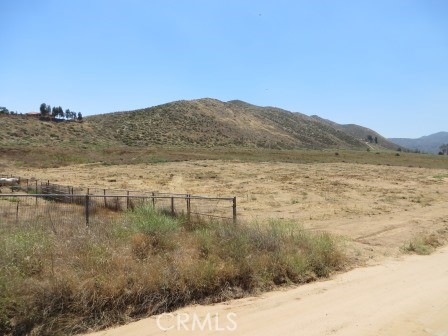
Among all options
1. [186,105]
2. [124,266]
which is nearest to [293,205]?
[124,266]

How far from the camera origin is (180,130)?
10244cm

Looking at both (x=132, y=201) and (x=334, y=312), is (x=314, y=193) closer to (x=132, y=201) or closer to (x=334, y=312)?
(x=132, y=201)

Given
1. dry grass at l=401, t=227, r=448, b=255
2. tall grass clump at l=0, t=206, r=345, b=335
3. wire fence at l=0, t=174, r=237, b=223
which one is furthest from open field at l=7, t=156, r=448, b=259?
tall grass clump at l=0, t=206, r=345, b=335

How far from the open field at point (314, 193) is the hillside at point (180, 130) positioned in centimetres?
3026

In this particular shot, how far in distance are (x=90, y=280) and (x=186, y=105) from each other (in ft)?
412

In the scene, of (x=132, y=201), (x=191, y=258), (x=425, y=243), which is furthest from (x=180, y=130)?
(x=191, y=258)

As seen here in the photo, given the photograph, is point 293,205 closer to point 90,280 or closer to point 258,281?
point 258,281

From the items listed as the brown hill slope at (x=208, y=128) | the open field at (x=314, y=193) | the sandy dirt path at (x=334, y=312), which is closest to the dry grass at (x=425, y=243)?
the open field at (x=314, y=193)

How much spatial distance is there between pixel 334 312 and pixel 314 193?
23.8 metres

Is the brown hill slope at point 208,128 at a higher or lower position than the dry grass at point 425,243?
higher

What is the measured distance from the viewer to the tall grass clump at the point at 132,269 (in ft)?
21.3

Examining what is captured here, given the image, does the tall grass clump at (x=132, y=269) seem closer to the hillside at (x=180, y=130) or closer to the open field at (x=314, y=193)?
the open field at (x=314, y=193)

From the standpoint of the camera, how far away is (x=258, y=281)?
875cm

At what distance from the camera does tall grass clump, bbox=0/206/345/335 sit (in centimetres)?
648
